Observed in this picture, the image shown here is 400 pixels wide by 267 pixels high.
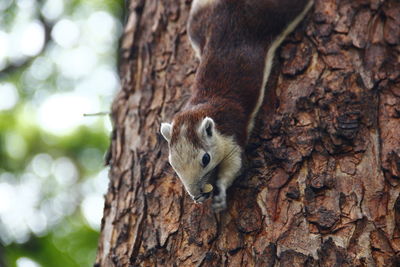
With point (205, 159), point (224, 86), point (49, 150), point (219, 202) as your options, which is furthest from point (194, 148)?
point (49, 150)

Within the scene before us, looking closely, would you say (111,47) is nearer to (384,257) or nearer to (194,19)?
(194,19)

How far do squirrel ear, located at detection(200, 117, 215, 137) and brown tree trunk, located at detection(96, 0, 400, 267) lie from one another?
0.33 meters

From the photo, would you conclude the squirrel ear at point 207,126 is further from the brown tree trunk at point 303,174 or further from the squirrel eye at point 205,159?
the brown tree trunk at point 303,174

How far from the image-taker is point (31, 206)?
6.77 meters

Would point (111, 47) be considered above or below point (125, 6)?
below

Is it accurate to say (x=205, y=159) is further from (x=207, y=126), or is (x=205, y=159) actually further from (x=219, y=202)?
(x=219, y=202)

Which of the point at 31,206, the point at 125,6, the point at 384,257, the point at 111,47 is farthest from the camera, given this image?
the point at 111,47

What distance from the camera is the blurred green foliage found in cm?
530

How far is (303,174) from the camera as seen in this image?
347 centimetres

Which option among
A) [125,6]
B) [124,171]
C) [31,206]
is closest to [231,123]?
[124,171]

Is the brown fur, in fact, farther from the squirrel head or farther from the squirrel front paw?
the squirrel front paw

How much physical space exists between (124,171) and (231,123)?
103 cm

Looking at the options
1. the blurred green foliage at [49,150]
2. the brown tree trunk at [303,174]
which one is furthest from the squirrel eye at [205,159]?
the blurred green foliage at [49,150]

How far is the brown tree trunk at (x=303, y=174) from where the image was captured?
3.25 meters
